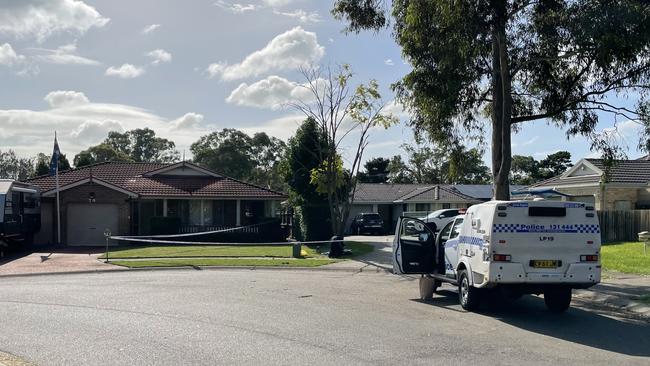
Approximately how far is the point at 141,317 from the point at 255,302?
102 inches

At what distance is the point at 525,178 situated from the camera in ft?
268

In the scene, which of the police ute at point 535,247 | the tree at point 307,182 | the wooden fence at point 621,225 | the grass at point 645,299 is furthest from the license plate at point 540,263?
the tree at point 307,182

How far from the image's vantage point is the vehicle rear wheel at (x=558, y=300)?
1175 centimetres

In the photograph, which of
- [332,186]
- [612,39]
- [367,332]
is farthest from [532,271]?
[332,186]

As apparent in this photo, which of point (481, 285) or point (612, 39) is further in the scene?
point (612, 39)

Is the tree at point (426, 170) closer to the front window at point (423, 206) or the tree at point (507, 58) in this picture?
the front window at point (423, 206)

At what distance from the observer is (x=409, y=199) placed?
49.0 meters

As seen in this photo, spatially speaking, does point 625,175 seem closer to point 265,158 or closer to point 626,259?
point 626,259

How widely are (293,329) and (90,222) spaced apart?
2544cm

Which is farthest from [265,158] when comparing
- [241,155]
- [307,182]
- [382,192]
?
[307,182]

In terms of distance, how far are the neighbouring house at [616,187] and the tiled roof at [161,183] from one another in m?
17.4

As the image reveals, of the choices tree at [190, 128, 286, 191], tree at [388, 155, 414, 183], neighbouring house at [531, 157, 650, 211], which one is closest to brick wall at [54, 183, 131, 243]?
neighbouring house at [531, 157, 650, 211]

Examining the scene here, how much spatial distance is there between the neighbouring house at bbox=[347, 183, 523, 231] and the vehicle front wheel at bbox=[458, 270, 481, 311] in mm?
36039

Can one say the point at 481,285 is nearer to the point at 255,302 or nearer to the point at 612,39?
A: the point at 255,302
